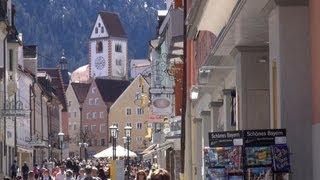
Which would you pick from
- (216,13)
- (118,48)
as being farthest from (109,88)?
(216,13)

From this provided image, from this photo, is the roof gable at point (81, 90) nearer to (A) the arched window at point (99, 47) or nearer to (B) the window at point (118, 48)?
(A) the arched window at point (99, 47)

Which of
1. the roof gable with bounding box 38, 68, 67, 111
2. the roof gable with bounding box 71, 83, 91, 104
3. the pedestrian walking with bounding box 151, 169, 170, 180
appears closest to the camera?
the pedestrian walking with bounding box 151, 169, 170, 180

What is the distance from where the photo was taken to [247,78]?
15406mm

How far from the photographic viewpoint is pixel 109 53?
190 m

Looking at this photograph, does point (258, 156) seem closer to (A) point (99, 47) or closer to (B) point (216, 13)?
(B) point (216, 13)

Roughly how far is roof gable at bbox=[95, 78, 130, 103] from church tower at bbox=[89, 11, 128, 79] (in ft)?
67.9

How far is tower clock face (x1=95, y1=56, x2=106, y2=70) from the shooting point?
189750 millimetres

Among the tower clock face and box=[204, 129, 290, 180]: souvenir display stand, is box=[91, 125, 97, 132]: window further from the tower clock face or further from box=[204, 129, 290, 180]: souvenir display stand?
box=[204, 129, 290, 180]: souvenir display stand

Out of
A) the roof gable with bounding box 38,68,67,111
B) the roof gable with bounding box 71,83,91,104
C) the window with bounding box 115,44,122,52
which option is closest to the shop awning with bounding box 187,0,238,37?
the roof gable with bounding box 38,68,67,111

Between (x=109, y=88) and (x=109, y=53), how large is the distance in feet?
106

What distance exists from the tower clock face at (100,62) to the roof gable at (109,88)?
24733 millimetres

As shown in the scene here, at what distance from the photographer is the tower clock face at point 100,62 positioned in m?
190

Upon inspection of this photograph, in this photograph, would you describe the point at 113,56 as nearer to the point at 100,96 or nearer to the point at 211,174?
the point at 100,96

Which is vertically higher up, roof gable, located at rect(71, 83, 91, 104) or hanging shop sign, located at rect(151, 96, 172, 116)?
roof gable, located at rect(71, 83, 91, 104)
